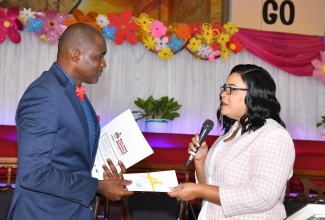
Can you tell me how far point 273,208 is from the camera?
8.32 feet

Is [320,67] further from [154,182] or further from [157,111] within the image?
[154,182]

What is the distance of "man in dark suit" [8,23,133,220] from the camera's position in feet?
7.35

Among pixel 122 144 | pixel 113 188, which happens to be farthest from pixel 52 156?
pixel 122 144

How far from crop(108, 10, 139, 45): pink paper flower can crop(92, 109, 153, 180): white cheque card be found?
16.2ft

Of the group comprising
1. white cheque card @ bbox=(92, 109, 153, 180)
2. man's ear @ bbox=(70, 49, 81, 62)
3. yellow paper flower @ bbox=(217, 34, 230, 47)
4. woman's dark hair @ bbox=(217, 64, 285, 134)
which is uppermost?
yellow paper flower @ bbox=(217, 34, 230, 47)

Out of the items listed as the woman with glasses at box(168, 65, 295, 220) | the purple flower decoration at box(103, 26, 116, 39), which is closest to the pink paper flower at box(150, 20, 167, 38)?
the purple flower decoration at box(103, 26, 116, 39)

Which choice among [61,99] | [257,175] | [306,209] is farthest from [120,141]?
[306,209]

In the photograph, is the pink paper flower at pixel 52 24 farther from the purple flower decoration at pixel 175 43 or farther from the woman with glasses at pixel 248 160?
the woman with glasses at pixel 248 160

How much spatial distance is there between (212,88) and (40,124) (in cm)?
598

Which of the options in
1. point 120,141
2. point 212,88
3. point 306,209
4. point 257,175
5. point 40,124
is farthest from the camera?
point 212,88

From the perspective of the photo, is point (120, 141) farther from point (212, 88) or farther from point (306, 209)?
point (212, 88)

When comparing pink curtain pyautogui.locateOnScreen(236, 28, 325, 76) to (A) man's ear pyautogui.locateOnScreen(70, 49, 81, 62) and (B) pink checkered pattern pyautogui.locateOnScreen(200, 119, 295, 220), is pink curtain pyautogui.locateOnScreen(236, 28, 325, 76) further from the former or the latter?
(A) man's ear pyautogui.locateOnScreen(70, 49, 81, 62)

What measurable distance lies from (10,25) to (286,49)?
384cm

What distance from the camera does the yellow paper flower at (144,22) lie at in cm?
759
